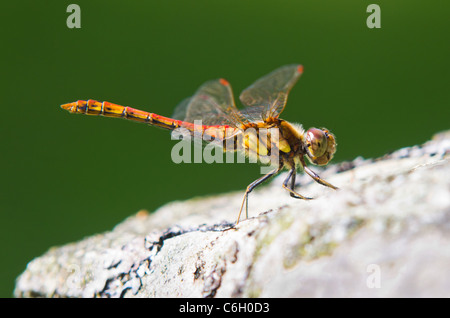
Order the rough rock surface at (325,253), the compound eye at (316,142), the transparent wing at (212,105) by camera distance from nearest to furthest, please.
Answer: the rough rock surface at (325,253) < the compound eye at (316,142) < the transparent wing at (212,105)

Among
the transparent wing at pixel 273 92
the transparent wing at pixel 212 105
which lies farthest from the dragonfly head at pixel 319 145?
the transparent wing at pixel 212 105

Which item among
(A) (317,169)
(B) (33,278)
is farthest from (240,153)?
(B) (33,278)

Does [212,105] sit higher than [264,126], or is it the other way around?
[212,105]

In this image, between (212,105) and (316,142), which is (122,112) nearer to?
(212,105)

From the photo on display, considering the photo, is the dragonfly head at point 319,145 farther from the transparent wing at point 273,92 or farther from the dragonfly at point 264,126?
the transparent wing at point 273,92

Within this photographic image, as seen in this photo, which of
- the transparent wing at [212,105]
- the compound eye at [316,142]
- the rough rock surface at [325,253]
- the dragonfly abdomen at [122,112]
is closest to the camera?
the rough rock surface at [325,253]

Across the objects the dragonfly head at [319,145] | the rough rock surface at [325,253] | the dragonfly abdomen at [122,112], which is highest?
the dragonfly abdomen at [122,112]

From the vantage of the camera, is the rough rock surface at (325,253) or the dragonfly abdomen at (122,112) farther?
the dragonfly abdomen at (122,112)

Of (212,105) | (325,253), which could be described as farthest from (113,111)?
(325,253)
